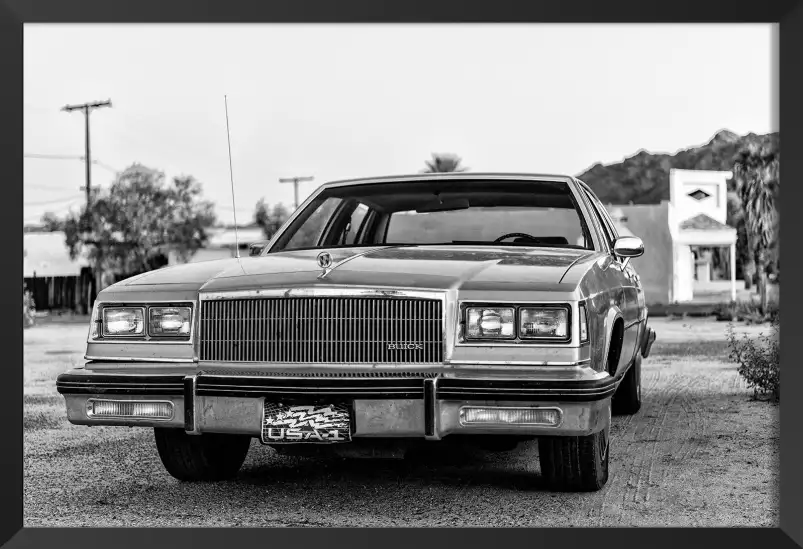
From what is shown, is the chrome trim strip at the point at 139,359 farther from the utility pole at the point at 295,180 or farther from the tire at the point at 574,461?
the utility pole at the point at 295,180

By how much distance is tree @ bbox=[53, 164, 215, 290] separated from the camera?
39.0 metres

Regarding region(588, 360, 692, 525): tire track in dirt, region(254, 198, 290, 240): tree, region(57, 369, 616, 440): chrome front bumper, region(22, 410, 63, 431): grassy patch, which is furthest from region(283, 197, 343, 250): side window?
region(254, 198, 290, 240): tree

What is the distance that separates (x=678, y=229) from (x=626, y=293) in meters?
28.9

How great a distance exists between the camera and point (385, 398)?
4395 mm

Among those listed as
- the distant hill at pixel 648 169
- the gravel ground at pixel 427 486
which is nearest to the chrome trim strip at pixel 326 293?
the gravel ground at pixel 427 486

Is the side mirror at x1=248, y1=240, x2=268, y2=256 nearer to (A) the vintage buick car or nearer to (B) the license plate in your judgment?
(A) the vintage buick car

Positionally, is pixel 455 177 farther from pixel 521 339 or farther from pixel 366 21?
pixel 521 339

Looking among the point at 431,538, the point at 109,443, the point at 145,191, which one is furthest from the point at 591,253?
the point at 145,191

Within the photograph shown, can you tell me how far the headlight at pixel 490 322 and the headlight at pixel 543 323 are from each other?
0.15 feet

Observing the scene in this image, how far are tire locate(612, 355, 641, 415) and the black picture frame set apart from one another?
9.85ft

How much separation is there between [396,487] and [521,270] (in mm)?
1604

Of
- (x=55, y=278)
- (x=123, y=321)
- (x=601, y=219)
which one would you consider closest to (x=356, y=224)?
(x=601, y=219)
